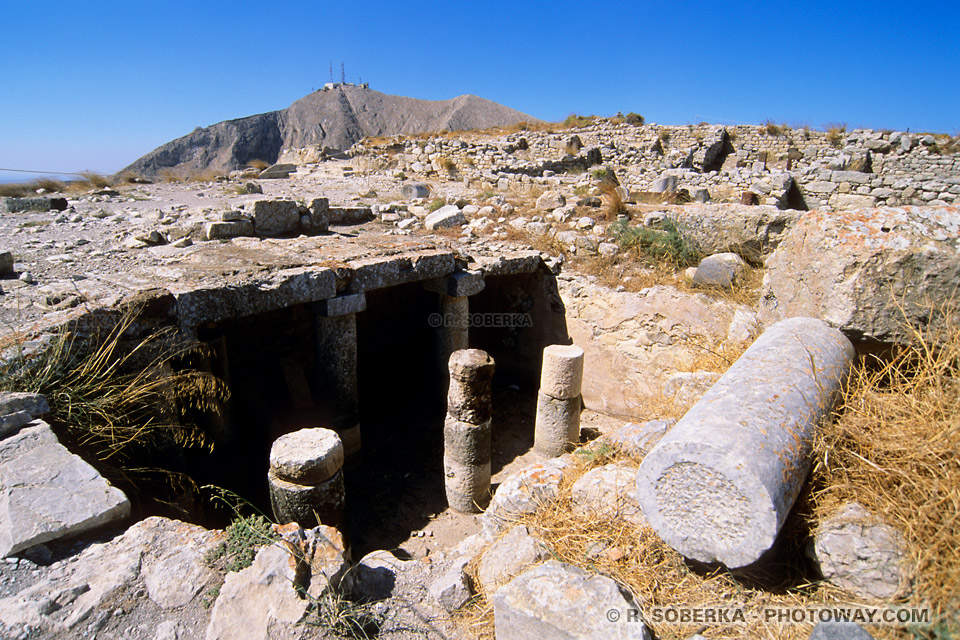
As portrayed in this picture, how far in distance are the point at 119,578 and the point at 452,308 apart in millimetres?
5157

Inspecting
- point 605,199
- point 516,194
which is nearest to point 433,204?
point 516,194

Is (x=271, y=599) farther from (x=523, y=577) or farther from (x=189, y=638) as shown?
(x=523, y=577)

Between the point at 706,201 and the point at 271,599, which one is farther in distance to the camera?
the point at 706,201

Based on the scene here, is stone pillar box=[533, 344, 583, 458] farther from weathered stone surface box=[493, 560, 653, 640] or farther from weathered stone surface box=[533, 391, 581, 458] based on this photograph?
weathered stone surface box=[493, 560, 653, 640]

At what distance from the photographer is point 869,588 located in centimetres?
240

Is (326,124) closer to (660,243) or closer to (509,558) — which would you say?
(660,243)

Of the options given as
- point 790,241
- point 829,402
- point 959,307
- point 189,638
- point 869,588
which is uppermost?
point 790,241

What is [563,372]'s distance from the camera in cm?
620

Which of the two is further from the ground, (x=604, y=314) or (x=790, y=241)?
(x=790, y=241)

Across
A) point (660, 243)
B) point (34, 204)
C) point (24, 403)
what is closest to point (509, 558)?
point (24, 403)

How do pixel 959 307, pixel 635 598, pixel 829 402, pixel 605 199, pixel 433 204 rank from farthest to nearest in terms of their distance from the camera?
1. pixel 433 204
2. pixel 605 199
3. pixel 959 307
4. pixel 829 402
5. pixel 635 598

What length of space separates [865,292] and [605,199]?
6.01 m

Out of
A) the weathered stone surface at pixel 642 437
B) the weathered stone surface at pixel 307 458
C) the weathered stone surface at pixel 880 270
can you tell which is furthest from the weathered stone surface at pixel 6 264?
the weathered stone surface at pixel 880 270

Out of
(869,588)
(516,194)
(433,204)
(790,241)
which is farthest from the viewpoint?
(516,194)
